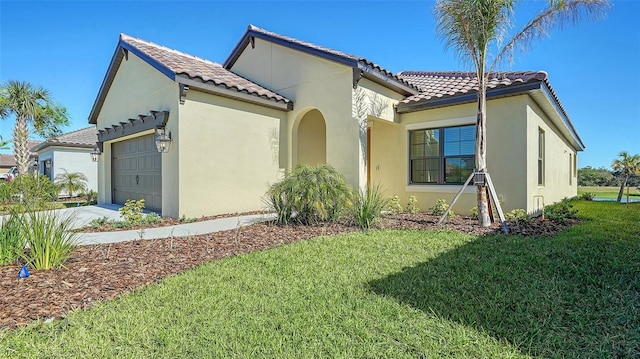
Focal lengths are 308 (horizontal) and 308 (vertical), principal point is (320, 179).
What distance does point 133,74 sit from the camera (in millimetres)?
12648

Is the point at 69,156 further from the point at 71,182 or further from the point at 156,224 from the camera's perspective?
the point at 156,224

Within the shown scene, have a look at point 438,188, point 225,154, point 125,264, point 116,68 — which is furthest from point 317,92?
point 116,68

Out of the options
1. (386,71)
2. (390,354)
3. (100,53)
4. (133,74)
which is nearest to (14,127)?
(100,53)

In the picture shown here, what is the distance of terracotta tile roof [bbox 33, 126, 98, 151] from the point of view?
73.2 feet

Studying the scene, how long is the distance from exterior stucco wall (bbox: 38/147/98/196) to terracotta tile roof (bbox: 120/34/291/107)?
49.0 ft

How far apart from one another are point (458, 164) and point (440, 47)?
158 inches

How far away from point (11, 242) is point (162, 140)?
16.8ft

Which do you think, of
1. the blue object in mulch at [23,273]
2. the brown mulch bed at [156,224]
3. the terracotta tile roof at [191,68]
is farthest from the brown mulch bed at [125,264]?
the terracotta tile roof at [191,68]

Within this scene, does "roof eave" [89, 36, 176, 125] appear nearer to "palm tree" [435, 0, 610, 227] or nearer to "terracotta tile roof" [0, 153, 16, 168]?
"palm tree" [435, 0, 610, 227]

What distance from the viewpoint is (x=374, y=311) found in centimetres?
351

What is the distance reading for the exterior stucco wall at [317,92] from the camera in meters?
10.4

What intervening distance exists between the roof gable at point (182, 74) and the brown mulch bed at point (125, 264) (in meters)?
4.91

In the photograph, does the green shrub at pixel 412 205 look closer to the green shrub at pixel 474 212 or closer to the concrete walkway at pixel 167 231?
the green shrub at pixel 474 212

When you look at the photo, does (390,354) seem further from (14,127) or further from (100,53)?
(14,127)
